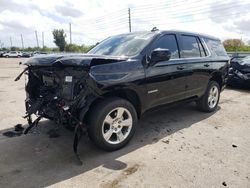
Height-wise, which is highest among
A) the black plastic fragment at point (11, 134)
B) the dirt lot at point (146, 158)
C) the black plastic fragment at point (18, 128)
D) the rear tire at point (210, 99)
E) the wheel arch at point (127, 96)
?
the wheel arch at point (127, 96)

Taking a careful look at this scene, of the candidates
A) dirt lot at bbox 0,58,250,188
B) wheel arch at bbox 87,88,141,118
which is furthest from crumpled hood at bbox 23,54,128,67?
dirt lot at bbox 0,58,250,188

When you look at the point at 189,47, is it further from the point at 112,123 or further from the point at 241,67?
the point at 241,67

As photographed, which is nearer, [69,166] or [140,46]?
[69,166]

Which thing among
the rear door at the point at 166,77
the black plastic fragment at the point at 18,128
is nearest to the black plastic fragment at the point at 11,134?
the black plastic fragment at the point at 18,128

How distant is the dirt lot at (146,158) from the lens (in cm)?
314

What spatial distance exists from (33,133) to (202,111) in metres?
3.88

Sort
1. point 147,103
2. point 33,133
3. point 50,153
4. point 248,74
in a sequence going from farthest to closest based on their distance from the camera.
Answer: point 248,74
point 33,133
point 147,103
point 50,153

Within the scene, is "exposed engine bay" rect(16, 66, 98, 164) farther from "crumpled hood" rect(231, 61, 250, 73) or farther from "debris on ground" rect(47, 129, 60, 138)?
"crumpled hood" rect(231, 61, 250, 73)

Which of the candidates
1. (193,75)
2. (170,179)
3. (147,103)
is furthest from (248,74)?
(170,179)

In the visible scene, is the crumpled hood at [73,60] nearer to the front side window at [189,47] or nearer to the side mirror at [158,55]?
the side mirror at [158,55]

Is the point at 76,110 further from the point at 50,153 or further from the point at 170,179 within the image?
the point at 170,179

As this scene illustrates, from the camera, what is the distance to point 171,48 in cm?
488

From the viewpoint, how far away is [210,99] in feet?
20.5

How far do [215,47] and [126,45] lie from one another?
277 cm
